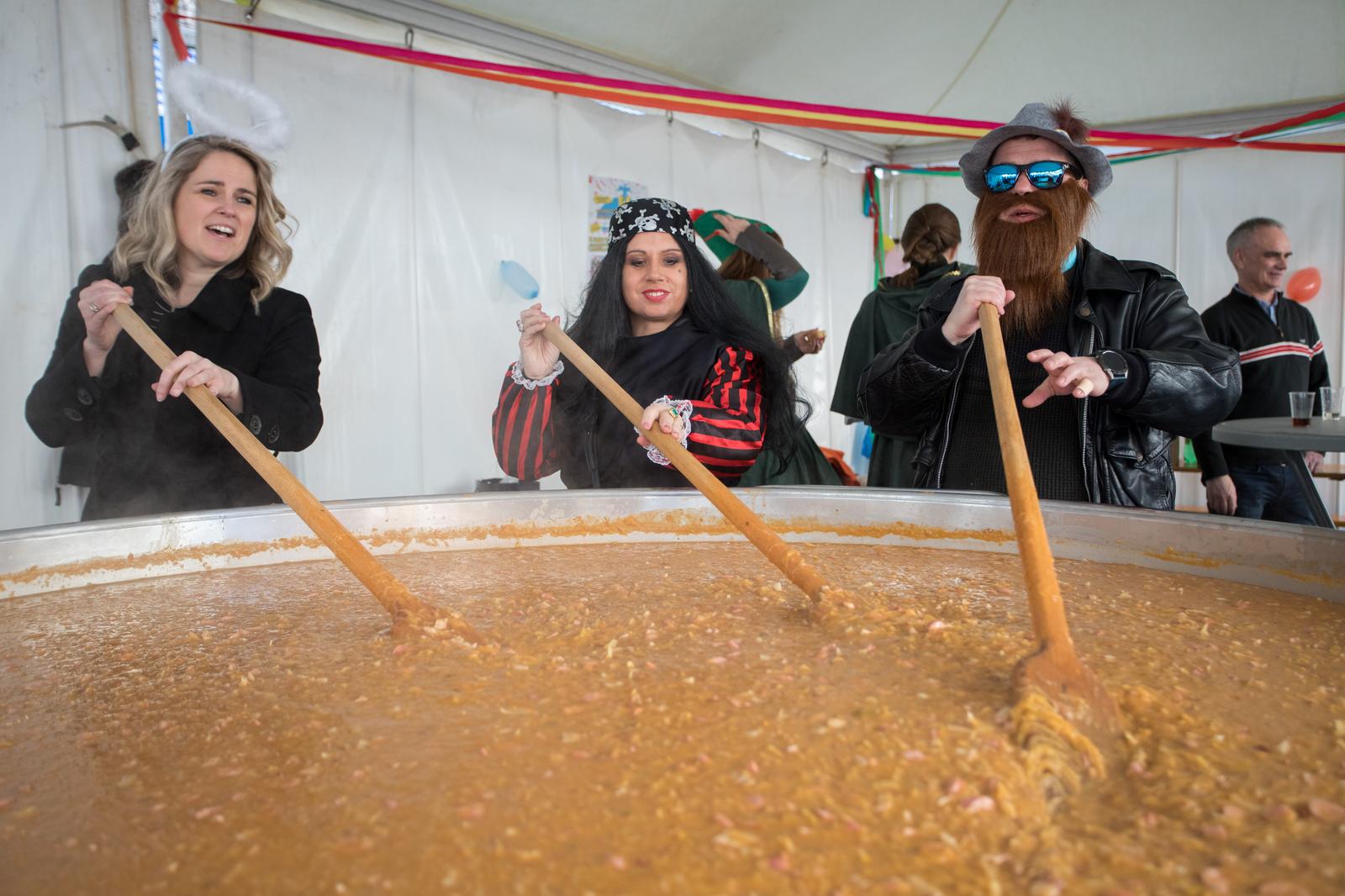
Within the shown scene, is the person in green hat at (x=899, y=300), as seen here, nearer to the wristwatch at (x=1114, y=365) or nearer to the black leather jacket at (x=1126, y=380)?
the black leather jacket at (x=1126, y=380)

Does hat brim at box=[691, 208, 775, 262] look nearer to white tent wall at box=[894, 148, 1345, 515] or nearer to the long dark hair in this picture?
the long dark hair

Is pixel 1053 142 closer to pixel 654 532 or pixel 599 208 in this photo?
pixel 654 532

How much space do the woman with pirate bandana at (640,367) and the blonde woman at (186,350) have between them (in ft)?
1.79

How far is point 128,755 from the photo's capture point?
0.77m

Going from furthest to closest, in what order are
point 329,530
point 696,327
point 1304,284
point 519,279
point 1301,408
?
point 1304,284 → point 519,279 → point 1301,408 → point 696,327 → point 329,530

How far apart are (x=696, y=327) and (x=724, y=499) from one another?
112cm

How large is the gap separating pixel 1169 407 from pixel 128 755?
5.82 feet

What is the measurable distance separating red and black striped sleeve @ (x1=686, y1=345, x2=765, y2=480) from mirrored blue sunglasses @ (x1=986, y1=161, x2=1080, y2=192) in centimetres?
73

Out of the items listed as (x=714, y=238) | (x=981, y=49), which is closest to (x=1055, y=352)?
(x=714, y=238)

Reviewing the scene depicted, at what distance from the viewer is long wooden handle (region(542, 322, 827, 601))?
1.16 meters

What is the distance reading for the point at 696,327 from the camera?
2.36 metres

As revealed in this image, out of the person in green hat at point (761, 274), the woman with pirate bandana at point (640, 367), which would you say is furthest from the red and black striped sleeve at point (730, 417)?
the person in green hat at point (761, 274)

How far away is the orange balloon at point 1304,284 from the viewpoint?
207 inches

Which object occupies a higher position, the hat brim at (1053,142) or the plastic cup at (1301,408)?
the hat brim at (1053,142)
